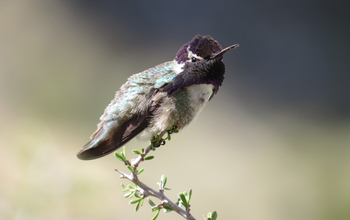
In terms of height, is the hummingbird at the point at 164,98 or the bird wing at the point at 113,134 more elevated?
the hummingbird at the point at 164,98

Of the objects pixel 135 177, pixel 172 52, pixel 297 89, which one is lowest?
pixel 135 177

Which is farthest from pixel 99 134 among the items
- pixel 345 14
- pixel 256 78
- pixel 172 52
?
pixel 345 14

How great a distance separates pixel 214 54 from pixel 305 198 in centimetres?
175

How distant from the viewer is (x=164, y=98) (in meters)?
0.99

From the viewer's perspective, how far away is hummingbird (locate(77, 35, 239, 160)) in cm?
95

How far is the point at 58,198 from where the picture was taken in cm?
169

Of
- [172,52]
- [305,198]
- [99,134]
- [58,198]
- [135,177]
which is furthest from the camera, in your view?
[172,52]

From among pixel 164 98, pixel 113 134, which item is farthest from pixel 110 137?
pixel 164 98

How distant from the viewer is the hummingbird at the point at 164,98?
0.95 metres

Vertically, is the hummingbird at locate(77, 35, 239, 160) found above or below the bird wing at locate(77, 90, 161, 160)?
above

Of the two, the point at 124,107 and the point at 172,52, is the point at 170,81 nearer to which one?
the point at 124,107

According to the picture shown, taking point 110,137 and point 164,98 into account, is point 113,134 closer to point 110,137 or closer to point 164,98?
point 110,137

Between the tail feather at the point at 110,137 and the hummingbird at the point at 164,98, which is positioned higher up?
the hummingbird at the point at 164,98

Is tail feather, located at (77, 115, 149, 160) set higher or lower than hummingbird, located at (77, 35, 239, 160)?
lower
